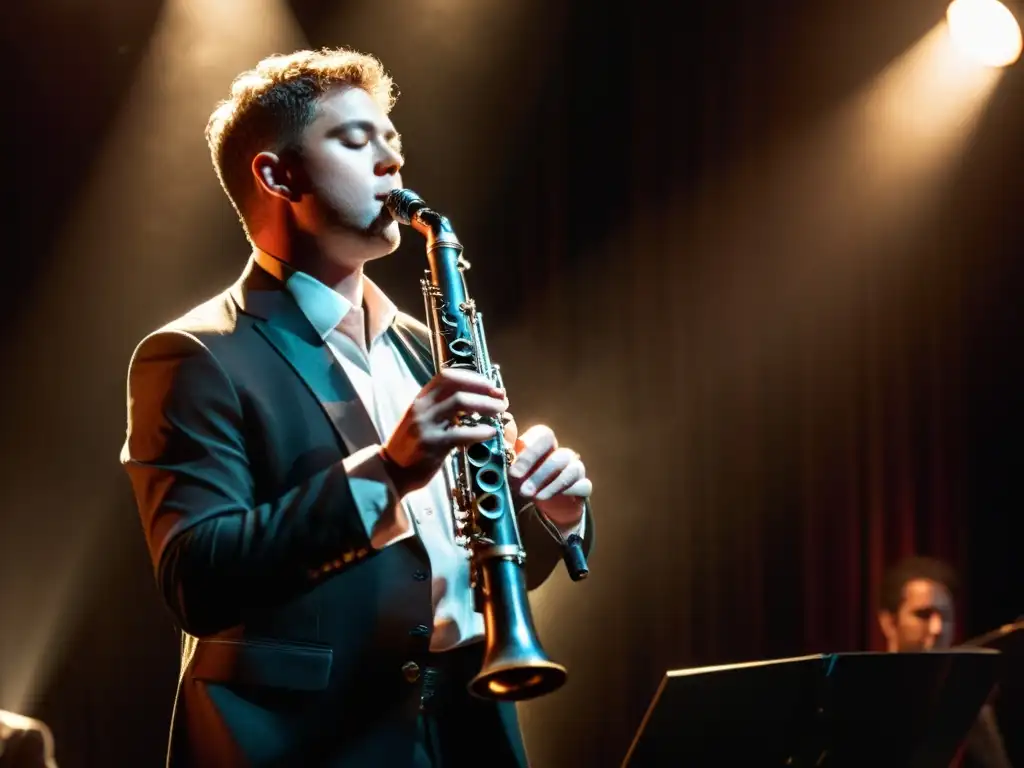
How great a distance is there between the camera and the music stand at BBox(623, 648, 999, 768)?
1783mm

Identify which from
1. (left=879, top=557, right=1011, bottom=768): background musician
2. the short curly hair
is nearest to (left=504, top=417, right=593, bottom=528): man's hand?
the short curly hair

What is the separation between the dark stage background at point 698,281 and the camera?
3.93m

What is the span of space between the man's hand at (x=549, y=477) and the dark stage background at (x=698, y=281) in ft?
7.22

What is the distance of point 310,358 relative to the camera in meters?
1.69

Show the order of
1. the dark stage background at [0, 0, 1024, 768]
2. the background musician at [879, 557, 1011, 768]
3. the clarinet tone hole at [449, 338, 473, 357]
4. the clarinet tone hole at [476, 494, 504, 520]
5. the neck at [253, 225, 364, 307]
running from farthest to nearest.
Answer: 1. the background musician at [879, 557, 1011, 768]
2. the dark stage background at [0, 0, 1024, 768]
3. the neck at [253, 225, 364, 307]
4. the clarinet tone hole at [449, 338, 473, 357]
5. the clarinet tone hole at [476, 494, 504, 520]

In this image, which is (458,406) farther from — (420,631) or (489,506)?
(420,631)

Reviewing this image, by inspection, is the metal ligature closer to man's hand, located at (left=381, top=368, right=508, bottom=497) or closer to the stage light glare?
man's hand, located at (left=381, top=368, right=508, bottom=497)

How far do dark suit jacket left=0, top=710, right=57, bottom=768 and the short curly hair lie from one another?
1945 millimetres

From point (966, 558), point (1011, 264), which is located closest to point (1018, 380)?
point (1011, 264)

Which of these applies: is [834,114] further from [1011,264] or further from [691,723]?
[691,723]

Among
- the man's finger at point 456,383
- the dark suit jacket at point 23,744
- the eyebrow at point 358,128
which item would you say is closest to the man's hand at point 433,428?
the man's finger at point 456,383

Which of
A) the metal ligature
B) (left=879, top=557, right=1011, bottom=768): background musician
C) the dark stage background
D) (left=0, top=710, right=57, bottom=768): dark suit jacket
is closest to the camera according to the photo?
the metal ligature

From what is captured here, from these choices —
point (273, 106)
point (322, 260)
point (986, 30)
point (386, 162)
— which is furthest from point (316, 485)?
point (986, 30)

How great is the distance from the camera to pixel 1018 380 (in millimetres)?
4613
